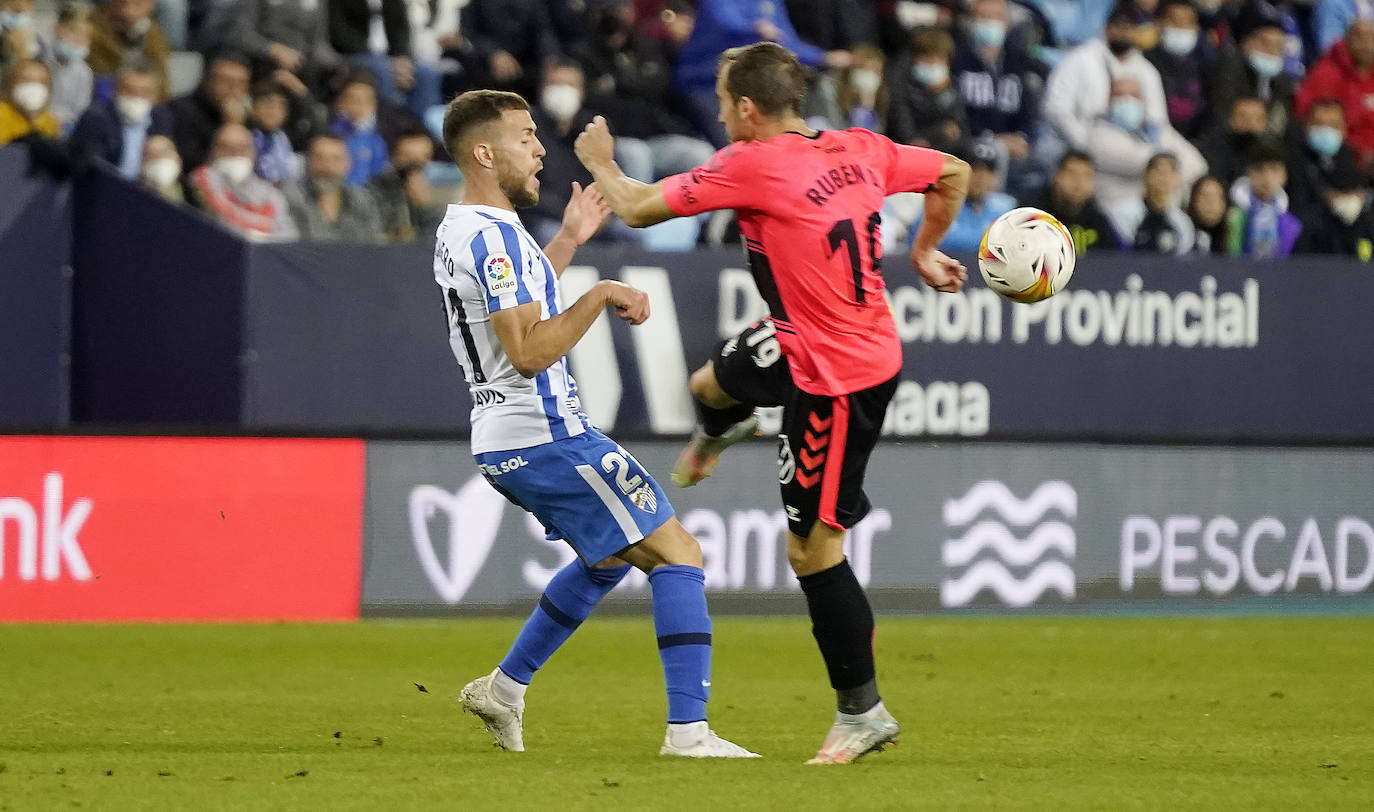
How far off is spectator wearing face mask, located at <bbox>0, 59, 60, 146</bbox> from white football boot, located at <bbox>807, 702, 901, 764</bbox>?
7892 millimetres

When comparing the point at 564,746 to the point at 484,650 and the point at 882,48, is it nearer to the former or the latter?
the point at 484,650

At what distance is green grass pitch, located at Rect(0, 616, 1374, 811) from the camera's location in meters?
5.52

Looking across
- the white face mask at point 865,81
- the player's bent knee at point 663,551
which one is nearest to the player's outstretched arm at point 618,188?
the player's bent knee at point 663,551

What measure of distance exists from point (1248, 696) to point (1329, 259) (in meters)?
6.05

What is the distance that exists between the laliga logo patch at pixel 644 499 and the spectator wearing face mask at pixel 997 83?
9.87 metres

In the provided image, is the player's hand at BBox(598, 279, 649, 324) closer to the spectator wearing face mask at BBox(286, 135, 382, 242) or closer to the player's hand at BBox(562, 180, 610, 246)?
the player's hand at BBox(562, 180, 610, 246)

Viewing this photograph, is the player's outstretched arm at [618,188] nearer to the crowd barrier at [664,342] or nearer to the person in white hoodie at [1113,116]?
the crowd barrier at [664,342]

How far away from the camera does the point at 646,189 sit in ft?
20.4

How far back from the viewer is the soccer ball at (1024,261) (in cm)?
682

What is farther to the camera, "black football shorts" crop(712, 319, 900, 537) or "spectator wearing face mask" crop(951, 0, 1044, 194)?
"spectator wearing face mask" crop(951, 0, 1044, 194)

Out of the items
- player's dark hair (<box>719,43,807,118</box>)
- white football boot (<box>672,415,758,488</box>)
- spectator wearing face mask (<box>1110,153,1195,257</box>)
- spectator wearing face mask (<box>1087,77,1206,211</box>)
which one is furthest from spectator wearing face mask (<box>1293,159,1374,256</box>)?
player's dark hair (<box>719,43,807,118</box>)

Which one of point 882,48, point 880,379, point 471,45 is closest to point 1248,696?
point 880,379

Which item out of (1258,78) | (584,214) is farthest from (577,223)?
(1258,78)

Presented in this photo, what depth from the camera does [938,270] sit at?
6.49m
